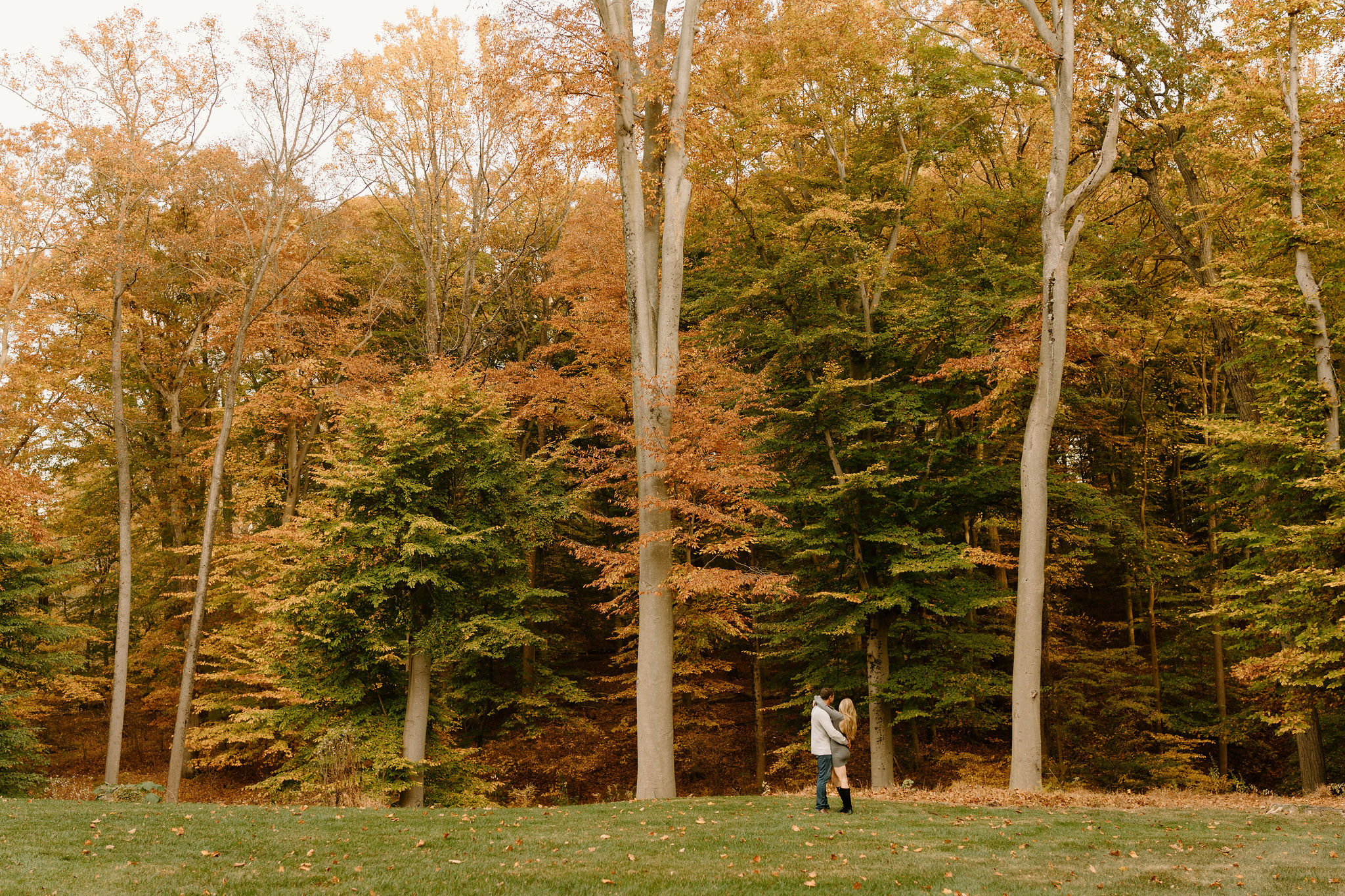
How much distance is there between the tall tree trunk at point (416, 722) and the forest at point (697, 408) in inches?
4.2

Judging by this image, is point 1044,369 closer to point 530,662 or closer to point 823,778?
point 823,778

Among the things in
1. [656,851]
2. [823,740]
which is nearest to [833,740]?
[823,740]

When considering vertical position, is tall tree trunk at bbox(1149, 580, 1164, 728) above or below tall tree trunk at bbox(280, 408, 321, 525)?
below

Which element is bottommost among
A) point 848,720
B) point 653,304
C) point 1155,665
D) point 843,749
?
point 843,749

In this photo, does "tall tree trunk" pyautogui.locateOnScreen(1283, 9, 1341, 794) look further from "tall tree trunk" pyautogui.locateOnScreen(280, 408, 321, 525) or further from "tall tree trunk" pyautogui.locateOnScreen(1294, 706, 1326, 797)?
"tall tree trunk" pyautogui.locateOnScreen(280, 408, 321, 525)

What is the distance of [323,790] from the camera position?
12586mm

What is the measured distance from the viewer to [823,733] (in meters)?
9.13

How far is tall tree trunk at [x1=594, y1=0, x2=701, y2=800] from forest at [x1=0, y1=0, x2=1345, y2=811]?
0.27 feet

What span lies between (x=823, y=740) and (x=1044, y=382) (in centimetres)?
779

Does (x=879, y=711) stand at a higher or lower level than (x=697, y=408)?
lower

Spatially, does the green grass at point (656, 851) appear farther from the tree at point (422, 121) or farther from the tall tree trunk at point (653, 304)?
the tree at point (422, 121)

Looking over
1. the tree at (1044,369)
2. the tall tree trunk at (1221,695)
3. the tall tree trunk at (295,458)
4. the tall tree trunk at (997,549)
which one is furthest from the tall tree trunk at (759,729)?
the tall tree trunk at (295,458)

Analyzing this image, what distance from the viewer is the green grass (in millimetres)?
5887

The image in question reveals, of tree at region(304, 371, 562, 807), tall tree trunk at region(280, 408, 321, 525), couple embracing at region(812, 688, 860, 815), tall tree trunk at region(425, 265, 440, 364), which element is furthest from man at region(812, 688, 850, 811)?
tall tree trunk at region(280, 408, 321, 525)
